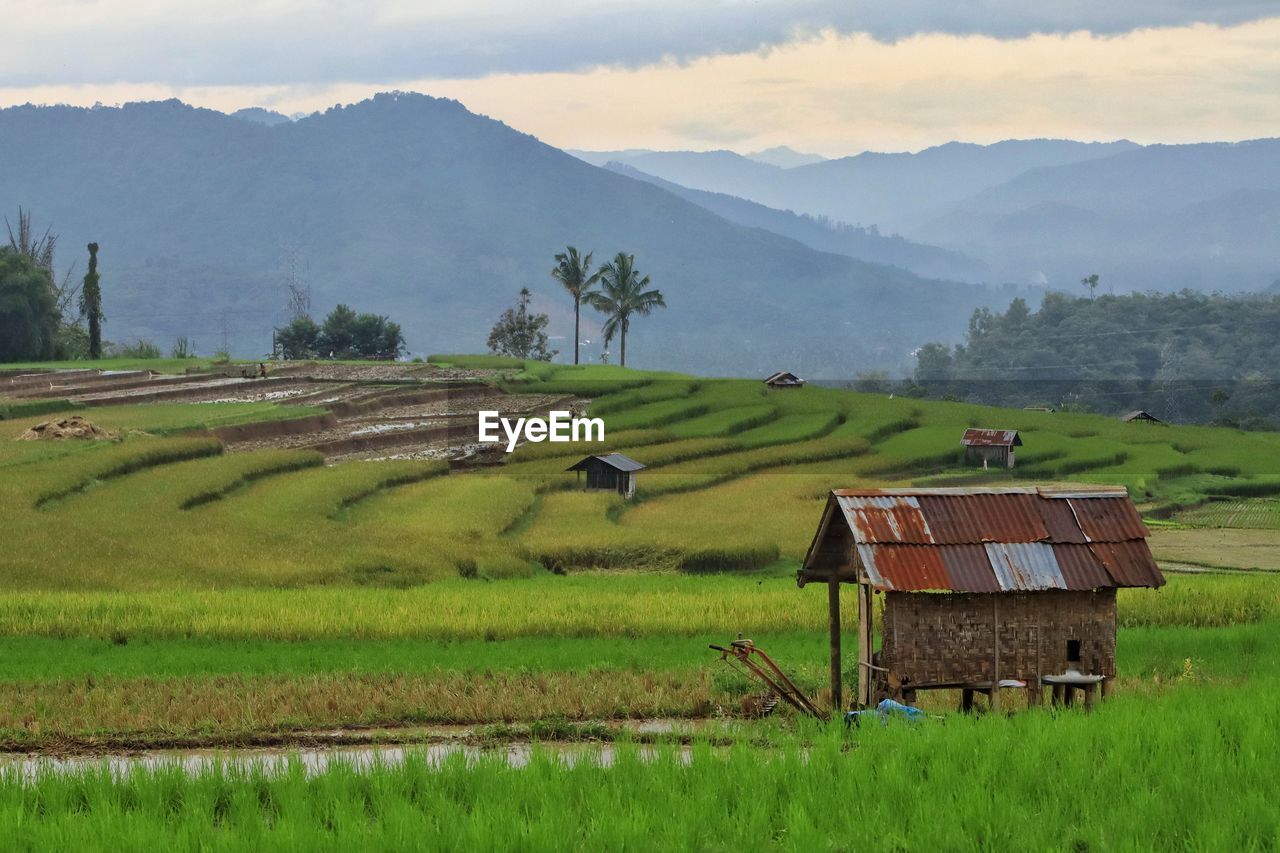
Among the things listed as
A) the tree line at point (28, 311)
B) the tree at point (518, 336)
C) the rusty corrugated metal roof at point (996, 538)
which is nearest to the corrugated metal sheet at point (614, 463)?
the rusty corrugated metal roof at point (996, 538)

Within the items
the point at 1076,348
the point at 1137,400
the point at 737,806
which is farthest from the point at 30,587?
the point at 1076,348

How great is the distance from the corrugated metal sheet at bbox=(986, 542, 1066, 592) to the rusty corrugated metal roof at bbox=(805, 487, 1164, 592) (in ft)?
0.03

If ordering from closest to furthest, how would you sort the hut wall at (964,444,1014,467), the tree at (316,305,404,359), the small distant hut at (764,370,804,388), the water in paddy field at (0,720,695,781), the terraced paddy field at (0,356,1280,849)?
1. the terraced paddy field at (0,356,1280,849)
2. the water in paddy field at (0,720,695,781)
3. the hut wall at (964,444,1014,467)
4. the small distant hut at (764,370,804,388)
5. the tree at (316,305,404,359)

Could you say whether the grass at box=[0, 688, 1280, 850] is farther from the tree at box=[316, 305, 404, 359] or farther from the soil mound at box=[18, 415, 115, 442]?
the tree at box=[316, 305, 404, 359]

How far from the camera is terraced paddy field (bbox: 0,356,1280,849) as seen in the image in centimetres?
1048

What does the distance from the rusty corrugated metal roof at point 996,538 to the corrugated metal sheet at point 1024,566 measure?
0.03 ft

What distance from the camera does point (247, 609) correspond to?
21.9 m

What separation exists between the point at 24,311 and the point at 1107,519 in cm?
5738

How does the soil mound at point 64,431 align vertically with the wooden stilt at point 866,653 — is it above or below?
above

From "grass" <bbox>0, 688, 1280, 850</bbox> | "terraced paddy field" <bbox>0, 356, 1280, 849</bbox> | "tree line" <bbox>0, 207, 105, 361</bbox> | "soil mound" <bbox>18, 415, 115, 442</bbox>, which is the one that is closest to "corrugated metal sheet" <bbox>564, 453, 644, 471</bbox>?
"terraced paddy field" <bbox>0, 356, 1280, 849</bbox>

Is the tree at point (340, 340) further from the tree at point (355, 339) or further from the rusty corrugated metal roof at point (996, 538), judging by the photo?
the rusty corrugated metal roof at point (996, 538)

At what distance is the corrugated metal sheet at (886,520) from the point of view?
50.6ft

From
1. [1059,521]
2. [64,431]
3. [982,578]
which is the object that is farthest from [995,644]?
[64,431]

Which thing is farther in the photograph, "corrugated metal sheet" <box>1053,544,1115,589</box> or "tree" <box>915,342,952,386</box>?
"tree" <box>915,342,952,386</box>
